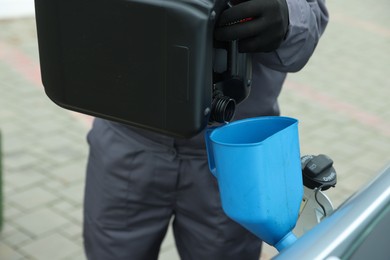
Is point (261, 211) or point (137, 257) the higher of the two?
point (261, 211)

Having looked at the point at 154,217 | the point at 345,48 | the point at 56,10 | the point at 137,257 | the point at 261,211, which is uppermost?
the point at 56,10

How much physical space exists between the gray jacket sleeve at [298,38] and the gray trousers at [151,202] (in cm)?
36

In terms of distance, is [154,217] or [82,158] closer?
[154,217]

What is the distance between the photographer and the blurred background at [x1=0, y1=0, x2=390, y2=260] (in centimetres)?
316

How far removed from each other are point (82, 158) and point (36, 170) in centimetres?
32

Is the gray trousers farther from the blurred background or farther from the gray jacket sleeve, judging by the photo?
the blurred background

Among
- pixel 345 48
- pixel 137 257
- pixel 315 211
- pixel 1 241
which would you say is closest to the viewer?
pixel 315 211

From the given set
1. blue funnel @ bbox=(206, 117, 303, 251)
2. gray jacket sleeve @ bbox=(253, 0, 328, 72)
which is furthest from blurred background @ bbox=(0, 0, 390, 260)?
blue funnel @ bbox=(206, 117, 303, 251)

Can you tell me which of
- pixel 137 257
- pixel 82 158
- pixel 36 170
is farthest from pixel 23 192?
pixel 137 257

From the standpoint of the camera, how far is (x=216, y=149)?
46.6 inches

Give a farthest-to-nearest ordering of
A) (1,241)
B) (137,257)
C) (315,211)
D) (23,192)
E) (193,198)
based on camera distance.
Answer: (23,192)
(1,241)
(137,257)
(193,198)
(315,211)

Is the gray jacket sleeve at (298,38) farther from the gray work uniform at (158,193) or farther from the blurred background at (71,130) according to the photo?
the blurred background at (71,130)

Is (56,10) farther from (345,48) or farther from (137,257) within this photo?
(345,48)

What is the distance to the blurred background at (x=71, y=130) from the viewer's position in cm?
316
